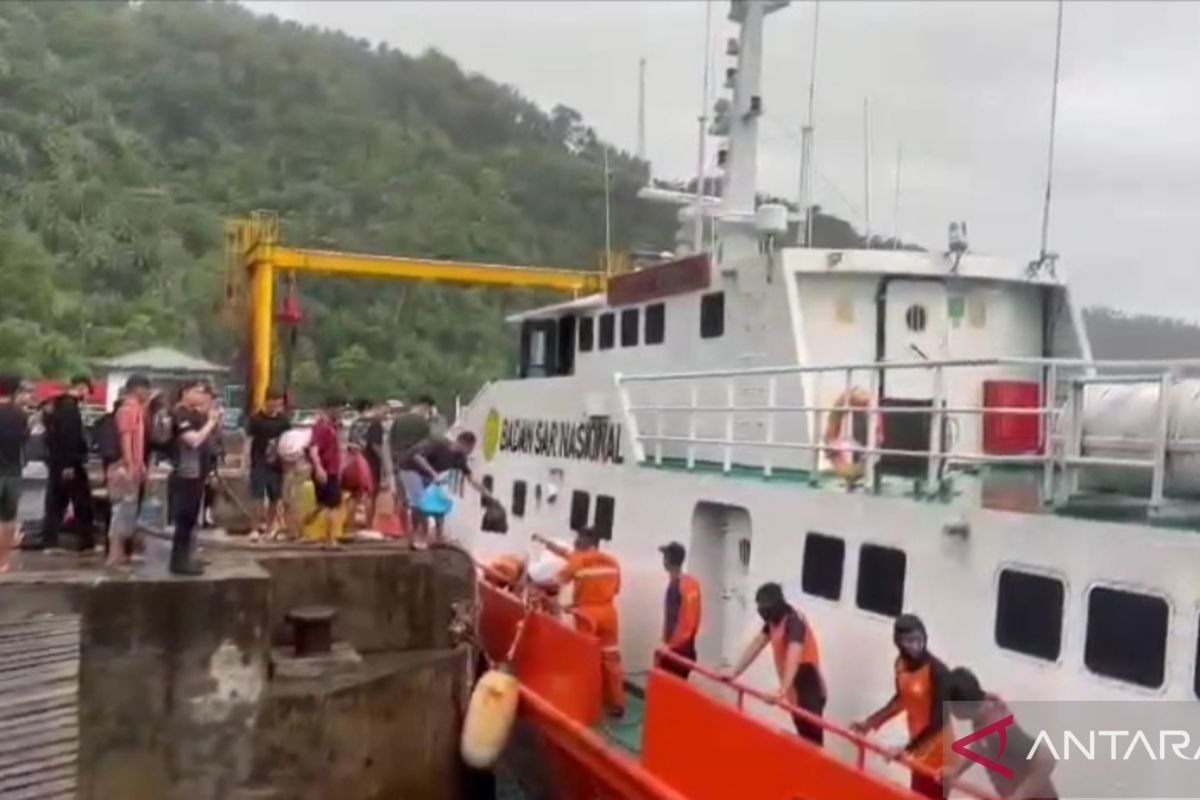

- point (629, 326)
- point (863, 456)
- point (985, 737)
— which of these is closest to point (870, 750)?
point (985, 737)

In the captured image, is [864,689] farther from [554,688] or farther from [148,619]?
[148,619]

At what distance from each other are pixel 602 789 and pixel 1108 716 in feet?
14.6

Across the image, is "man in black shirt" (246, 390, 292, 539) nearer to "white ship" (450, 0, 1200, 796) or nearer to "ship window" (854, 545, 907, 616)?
"white ship" (450, 0, 1200, 796)

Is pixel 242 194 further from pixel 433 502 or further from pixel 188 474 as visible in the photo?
pixel 188 474

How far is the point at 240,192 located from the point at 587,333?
266 feet

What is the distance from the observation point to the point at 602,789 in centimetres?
977

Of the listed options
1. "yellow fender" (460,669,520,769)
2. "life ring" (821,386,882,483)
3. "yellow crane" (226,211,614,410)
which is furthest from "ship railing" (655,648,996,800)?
"yellow crane" (226,211,614,410)

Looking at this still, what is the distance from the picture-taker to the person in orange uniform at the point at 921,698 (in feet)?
21.9

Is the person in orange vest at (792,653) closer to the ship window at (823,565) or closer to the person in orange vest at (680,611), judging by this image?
the ship window at (823,565)

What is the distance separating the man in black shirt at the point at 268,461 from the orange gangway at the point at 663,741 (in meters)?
2.61

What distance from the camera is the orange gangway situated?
7.07 meters

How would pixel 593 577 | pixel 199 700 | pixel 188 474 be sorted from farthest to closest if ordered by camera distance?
pixel 593 577, pixel 188 474, pixel 199 700

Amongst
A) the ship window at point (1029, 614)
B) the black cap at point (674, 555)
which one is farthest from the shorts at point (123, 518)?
the ship window at point (1029, 614)

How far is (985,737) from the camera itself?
6.09 m
